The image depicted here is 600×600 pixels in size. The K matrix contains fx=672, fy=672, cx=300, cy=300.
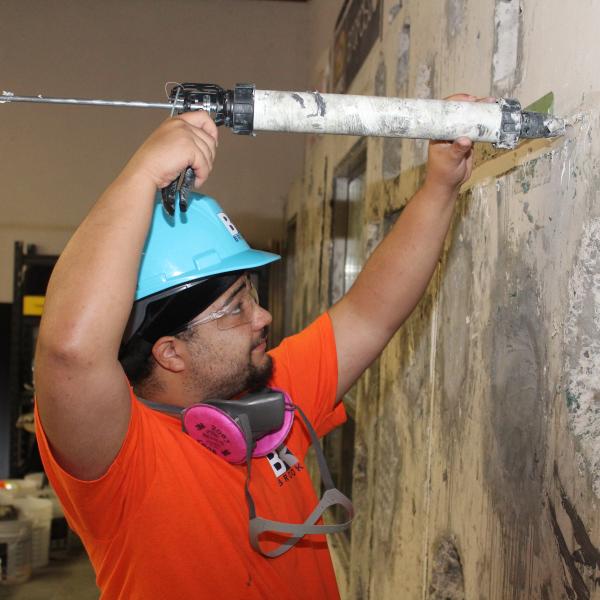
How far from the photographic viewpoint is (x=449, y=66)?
1.71m

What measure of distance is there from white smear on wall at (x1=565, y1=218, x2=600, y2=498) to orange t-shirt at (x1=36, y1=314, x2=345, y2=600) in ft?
2.04

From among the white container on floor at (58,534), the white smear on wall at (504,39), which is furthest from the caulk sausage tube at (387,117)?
the white container on floor at (58,534)

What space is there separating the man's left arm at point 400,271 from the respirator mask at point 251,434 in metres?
0.31

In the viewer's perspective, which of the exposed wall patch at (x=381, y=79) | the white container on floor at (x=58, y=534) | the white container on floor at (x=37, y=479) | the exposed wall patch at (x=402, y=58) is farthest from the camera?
the white container on floor at (x=37, y=479)

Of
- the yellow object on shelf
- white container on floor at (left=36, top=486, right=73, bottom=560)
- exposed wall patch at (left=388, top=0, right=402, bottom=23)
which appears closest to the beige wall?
the yellow object on shelf

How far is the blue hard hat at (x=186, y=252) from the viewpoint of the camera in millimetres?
1334

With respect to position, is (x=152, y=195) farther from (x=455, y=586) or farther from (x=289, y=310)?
(x=289, y=310)

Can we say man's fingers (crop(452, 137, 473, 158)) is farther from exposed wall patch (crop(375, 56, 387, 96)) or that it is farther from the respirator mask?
exposed wall patch (crop(375, 56, 387, 96))

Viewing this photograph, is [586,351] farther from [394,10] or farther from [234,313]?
[394,10]

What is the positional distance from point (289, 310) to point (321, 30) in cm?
245

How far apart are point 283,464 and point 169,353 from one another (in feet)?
1.11

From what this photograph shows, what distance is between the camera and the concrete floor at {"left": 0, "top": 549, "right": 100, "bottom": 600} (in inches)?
172

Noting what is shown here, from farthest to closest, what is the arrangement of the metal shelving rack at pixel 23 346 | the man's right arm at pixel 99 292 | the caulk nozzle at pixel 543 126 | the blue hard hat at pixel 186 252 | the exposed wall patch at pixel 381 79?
the metal shelving rack at pixel 23 346 < the exposed wall patch at pixel 381 79 < the blue hard hat at pixel 186 252 < the caulk nozzle at pixel 543 126 < the man's right arm at pixel 99 292

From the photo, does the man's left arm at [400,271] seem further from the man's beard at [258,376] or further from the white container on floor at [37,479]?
the white container on floor at [37,479]
